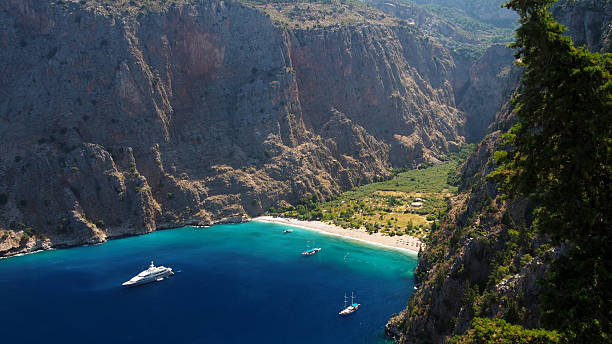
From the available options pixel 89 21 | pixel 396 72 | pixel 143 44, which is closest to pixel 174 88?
pixel 143 44

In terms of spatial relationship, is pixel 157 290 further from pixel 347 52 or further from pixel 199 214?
pixel 347 52

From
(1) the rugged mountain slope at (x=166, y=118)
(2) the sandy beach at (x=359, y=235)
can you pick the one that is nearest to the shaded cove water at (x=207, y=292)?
(2) the sandy beach at (x=359, y=235)

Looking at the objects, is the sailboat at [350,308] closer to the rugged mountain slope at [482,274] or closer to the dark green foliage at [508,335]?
the rugged mountain slope at [482,274]

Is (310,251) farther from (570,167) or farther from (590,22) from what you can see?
(570,167)

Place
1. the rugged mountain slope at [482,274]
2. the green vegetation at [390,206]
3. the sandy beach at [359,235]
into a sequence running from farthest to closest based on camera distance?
the green vegetation at [390,206], the sandy beach at [359,235], the rugged mountain slope at [482,274]

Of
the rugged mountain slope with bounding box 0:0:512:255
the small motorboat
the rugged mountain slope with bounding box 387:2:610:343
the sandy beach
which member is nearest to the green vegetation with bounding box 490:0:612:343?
the rugged mountain slope with bounding box 387:2:610:343
